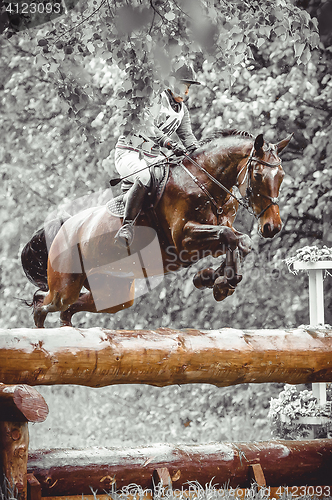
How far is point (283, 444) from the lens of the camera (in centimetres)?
339

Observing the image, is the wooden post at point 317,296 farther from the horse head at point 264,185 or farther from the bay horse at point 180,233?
the horse head at point 264,185

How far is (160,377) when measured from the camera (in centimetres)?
291

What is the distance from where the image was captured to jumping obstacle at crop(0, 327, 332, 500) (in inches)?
104

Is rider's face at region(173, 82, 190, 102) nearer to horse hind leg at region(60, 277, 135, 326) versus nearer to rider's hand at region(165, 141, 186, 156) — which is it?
rider's hand at region(165, 141, 186, 156)

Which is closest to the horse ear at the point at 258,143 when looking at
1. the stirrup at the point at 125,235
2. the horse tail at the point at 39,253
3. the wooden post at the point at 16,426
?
the stirrup at the point at 125,235

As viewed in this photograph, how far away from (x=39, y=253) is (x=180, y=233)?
1.50 meters

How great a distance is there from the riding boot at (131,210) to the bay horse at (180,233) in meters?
0.09

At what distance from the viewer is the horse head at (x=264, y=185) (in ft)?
12.1

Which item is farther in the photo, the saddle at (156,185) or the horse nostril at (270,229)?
the saddle at (156,185)

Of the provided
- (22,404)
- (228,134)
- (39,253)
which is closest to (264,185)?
(228,134)

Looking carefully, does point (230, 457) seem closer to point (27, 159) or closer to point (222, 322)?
point (222, 322)

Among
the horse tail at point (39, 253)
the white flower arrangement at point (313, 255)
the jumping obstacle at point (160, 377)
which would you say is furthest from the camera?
the horse tail at point (39, 253)

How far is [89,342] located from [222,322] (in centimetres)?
412

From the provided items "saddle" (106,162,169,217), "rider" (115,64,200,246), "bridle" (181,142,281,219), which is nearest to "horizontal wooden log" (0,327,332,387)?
"bridle" (181,142,281,219)
